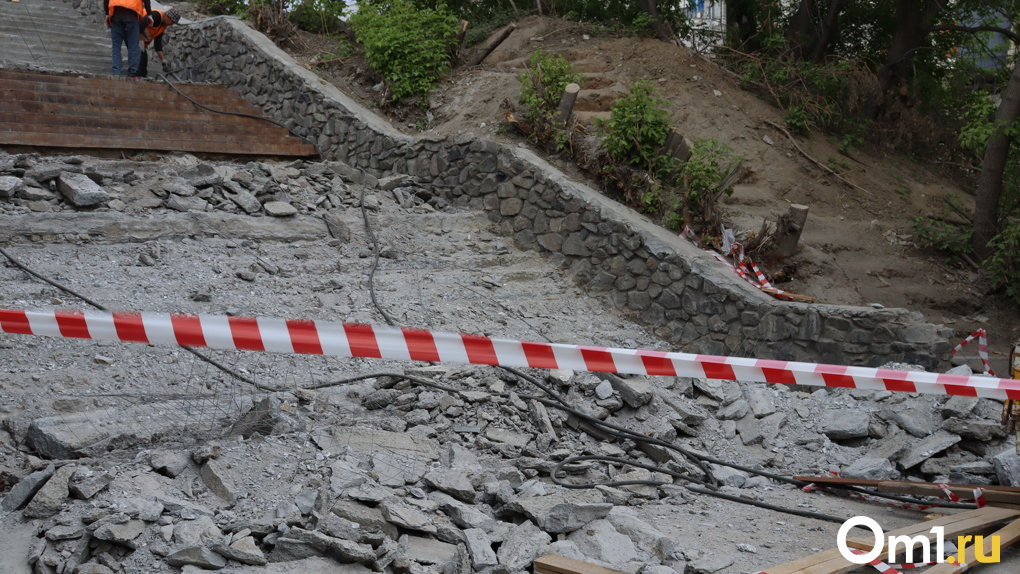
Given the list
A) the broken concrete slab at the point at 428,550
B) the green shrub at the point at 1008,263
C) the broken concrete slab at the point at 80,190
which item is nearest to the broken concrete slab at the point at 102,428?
the broken concrete slab at the point at 428,550

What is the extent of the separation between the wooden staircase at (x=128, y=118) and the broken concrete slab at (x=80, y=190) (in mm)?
1495

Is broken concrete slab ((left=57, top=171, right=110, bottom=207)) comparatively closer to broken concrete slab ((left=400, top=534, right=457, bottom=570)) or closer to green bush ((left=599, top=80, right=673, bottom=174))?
green bush ((left=599, top=80, right=673, bottom=174))

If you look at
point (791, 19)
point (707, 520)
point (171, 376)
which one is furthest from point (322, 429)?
point (791, 19)

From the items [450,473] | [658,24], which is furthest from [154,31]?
[450,473]

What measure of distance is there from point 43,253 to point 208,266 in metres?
1.24

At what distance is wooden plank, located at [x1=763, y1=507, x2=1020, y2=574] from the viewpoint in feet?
11.6

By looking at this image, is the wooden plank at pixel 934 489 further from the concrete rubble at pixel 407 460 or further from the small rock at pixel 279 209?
the small rock at pixel 279 209

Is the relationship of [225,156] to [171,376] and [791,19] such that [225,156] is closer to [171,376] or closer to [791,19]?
[171,376]

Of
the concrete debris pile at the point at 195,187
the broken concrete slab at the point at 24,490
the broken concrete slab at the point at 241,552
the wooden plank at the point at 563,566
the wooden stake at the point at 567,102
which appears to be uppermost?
the wooden stake at the point at 567,102

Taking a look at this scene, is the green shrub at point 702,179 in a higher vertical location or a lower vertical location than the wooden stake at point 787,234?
higher

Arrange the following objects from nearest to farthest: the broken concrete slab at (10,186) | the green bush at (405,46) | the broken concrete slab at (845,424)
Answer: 1. the broken concrete slab at (845,424)
2. the broken concrete slab at (10,186)
3. the green bush at (405,46)

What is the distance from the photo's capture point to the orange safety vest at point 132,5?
35.4 feet

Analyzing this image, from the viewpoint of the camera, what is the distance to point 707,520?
175 inches

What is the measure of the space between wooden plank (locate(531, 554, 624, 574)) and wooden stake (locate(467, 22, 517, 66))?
8.80 metres
